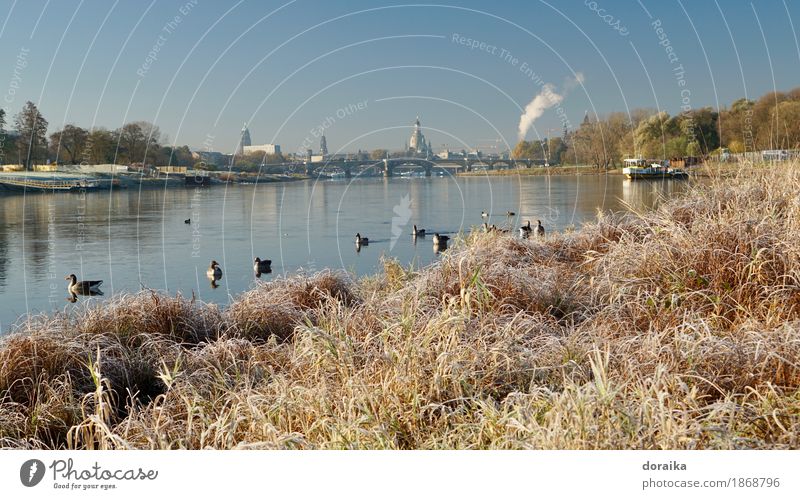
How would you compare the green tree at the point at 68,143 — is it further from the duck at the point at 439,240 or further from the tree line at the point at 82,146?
the duck at the point at 439,240

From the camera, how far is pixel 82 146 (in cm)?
5475

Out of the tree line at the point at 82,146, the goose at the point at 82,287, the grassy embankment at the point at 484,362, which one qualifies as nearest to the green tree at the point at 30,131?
the tree line at the point at 82,146

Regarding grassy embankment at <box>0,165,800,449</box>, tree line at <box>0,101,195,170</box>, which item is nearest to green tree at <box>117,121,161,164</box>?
tree line at <box>0,101,195,170</box>

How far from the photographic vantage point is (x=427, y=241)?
23156mm

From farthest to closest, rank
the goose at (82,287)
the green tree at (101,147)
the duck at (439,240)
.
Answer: the green tree at (101,147), the duck at (439,240), the goose at (82,287)

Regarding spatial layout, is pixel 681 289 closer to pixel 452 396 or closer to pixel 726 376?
pixel 726 376

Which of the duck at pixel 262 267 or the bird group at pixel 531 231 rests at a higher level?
the bird group at pixel 531 231

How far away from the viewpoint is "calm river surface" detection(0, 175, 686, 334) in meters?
15.9

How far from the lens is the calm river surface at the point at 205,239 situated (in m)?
15.9

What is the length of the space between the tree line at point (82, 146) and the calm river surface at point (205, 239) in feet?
14.6

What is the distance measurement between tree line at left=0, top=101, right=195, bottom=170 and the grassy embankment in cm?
3796

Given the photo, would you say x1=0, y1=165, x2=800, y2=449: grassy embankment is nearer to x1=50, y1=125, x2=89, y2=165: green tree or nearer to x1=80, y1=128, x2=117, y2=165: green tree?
x1=50, y1=125, x2=89, y2=165: green tree
